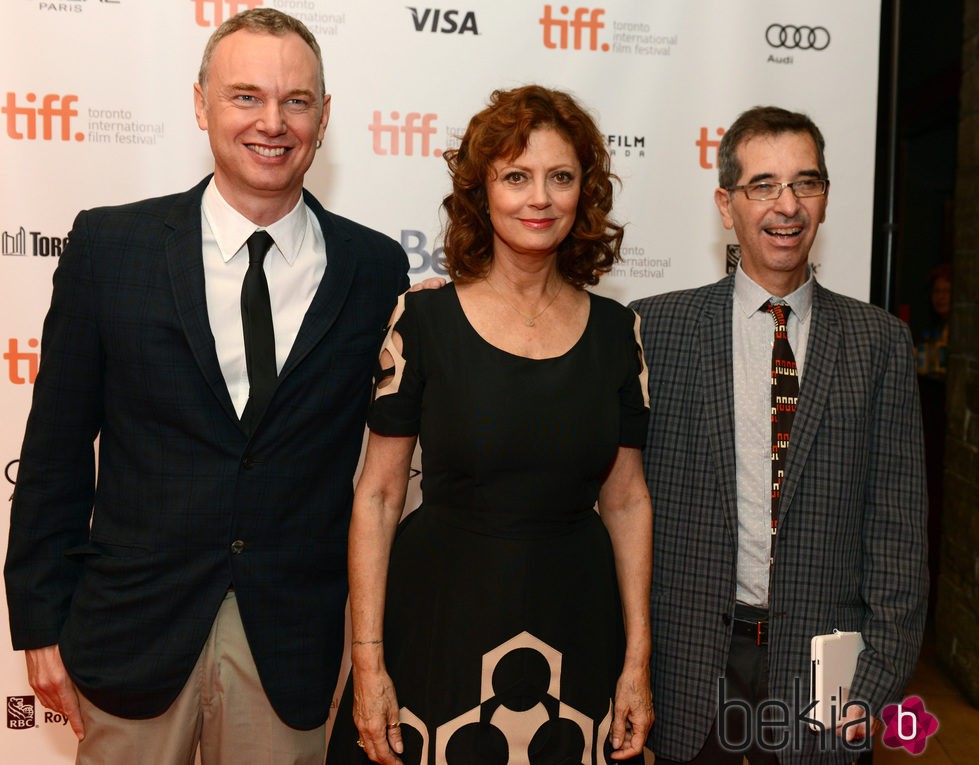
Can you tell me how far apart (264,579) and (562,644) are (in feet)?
2.01

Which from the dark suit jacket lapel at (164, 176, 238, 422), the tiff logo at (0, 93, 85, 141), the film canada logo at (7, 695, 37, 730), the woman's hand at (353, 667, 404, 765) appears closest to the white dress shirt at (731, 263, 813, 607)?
the woman's hand at (353, 667, 404, 765)

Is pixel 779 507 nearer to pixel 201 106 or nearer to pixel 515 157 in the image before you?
pixel 515 157

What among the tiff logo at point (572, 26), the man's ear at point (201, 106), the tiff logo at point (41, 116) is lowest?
the man's ear at point (201, 106)

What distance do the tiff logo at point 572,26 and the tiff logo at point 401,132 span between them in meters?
0.44

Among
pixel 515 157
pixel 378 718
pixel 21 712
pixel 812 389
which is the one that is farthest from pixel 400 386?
pixel 21 712

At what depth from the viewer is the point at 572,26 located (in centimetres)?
290

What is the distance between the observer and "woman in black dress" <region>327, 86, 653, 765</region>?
71.6 inches

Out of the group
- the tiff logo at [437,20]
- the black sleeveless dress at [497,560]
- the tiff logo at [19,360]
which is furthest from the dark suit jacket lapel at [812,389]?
the tiff logo at [19,360]

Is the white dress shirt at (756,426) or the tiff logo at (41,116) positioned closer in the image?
the white dress shirt at (756,426)

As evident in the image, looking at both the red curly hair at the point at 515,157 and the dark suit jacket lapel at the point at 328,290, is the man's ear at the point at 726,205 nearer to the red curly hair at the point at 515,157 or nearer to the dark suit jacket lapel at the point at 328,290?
the red curly hair at the point at 515,157

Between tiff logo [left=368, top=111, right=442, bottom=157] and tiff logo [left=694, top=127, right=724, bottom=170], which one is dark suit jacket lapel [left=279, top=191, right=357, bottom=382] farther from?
tiff logo [left=694, top=127, right=724, bottom=170]

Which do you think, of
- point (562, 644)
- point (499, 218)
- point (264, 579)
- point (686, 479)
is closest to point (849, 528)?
point (686, 479)

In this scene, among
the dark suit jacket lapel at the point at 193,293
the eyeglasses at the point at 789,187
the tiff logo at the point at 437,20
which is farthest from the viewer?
the tiff logo at the point at 437,20

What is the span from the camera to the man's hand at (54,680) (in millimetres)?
1902
